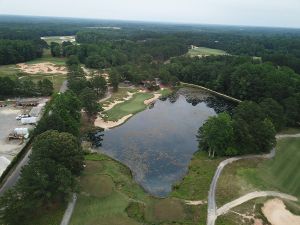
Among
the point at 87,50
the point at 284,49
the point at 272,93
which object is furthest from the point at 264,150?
the point at 284,49

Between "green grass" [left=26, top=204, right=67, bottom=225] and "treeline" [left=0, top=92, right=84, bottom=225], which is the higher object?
"treeline" [left=0, top=92, right=84, bottom=225]

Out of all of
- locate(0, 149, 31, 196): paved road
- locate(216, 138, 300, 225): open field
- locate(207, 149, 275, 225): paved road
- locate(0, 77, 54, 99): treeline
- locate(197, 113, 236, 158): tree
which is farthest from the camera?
locate(0, 77, 54, 99): treeline

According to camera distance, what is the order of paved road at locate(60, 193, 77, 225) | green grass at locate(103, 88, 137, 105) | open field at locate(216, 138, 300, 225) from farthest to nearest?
green grass at locate(103, 88, 137, 105) → open field at locate(216, 138, 300, 225) → paved road at locate(60, 193, 77, 225)

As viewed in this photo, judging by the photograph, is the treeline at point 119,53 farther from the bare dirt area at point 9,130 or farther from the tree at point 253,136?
the tree at point 253,136

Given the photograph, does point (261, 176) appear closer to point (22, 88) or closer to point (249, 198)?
point (249, 198)

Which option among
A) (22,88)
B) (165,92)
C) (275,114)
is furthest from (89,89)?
(275,114)

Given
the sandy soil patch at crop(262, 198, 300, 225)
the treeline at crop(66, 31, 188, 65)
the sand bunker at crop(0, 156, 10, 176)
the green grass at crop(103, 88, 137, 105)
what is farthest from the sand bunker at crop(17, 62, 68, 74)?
the sandy soil patch at crop(262, 198, 300, 225)

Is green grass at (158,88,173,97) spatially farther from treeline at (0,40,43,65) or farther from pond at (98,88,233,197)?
treeline at (0,40,43,65)
